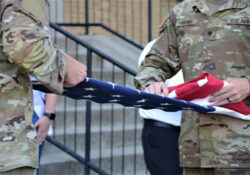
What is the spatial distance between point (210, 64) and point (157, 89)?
36cm

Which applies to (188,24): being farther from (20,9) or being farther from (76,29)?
(76,29)

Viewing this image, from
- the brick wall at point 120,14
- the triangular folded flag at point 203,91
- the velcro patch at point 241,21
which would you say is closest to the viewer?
the triangular folded flag at point 203,91

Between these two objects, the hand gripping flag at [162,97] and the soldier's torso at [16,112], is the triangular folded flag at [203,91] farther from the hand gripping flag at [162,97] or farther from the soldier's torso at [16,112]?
the soldier's torso at [16,112]

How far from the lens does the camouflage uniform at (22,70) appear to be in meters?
1.59

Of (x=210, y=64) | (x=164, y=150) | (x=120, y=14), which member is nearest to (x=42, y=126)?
(x=164, y=150)

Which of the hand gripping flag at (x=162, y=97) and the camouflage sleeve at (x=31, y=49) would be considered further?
the hand gripping flag at (x=162, y=97)

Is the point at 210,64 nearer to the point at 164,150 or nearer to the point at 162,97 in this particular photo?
the point at 162,97

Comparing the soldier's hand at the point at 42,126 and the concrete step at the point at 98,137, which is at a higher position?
the soldier's hand at the point at 42,126

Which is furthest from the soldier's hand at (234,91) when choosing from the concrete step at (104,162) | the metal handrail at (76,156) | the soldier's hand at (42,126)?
the concrete step at (104,162)

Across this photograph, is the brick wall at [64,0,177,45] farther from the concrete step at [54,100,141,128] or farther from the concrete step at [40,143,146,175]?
the concrete step at [40,143,146,175]

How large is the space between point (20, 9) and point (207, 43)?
123 cm

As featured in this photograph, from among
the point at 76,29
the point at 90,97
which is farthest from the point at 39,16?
the point at 76,29

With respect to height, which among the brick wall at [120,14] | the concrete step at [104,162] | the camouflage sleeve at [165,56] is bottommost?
the concrete step at [104,162]

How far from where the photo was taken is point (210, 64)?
242 cm
